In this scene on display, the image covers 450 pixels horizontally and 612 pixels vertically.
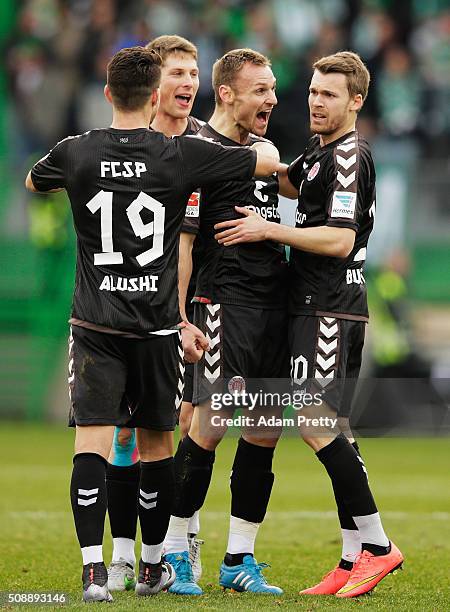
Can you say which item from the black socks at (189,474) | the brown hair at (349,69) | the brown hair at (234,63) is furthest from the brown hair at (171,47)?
the black socks at (189,474)

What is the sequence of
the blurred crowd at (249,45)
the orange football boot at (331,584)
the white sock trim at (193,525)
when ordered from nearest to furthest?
1. the orange football boot at (331,584)
2. the white sock trim at (193,525)
3. the blurred crowd at (249,45)

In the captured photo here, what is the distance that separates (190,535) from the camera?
6215 mm

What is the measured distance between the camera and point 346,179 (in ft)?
18.3

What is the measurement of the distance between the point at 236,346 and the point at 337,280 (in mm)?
573

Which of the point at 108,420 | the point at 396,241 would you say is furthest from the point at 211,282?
the point at 396,241

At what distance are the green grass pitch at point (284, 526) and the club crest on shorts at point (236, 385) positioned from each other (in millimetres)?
946

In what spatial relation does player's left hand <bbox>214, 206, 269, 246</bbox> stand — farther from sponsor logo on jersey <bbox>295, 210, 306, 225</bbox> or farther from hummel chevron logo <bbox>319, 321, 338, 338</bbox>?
hummel chevron logo <bbox>319, 321, 338, 338</bbox>

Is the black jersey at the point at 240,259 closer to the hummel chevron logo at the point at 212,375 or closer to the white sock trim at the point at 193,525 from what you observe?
the hummel chevron logo at the point at 212,375

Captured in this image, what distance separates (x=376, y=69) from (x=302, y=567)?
38.1 ft

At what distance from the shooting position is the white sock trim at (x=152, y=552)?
546 cm

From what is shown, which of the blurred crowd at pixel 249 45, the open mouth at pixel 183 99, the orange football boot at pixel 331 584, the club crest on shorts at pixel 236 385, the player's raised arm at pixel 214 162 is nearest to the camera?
the player's raised arm at pixel 214 162

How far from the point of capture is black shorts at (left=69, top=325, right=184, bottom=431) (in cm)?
514

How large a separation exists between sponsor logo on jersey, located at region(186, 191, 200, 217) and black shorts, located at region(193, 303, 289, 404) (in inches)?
17.6

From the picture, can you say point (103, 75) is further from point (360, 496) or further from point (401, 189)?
point (360, 496)
